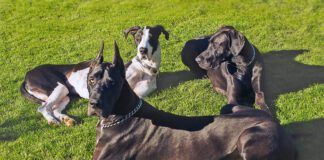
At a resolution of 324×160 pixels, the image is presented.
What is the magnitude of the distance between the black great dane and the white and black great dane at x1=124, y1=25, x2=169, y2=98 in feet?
10.4

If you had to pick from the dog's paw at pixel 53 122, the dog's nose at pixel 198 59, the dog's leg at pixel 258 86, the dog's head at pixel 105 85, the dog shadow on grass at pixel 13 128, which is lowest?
the dog shadow on grass at pixel 13 128

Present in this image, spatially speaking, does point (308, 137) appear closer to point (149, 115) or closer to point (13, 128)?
point (149, 115)

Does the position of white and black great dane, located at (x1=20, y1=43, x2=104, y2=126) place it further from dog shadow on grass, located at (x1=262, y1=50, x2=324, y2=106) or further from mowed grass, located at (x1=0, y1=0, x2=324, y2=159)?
dog shadow on grass, located at (x1=262, y1=50, x2=324, y2=106)

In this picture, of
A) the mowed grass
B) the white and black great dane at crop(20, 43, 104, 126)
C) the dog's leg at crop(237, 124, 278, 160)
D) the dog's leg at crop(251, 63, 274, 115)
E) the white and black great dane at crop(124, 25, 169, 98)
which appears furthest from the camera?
the white and black great dane at crop(124, 25, 169, 98)

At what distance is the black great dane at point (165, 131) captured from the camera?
709 centimetres

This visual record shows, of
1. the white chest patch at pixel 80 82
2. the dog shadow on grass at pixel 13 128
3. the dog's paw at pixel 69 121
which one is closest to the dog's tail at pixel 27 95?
the dog shadow on grass at pixel 13 128

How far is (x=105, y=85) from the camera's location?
7.11 m

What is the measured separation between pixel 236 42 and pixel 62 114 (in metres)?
3.70

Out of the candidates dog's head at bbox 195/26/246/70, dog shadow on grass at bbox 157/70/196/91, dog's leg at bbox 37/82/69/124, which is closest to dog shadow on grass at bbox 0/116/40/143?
dog's leg at bbox 37/82/69/124

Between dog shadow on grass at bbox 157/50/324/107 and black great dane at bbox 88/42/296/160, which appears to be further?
dog shadow on grass at bbox 157/50/324/107

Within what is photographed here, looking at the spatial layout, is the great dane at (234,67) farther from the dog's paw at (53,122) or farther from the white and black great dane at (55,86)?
the dog's paw at (53,122)

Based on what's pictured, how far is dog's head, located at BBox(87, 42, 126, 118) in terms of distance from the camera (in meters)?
7.10

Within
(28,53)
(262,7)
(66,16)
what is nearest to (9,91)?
(28,53)

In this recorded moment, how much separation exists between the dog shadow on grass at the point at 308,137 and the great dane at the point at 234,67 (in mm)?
795
